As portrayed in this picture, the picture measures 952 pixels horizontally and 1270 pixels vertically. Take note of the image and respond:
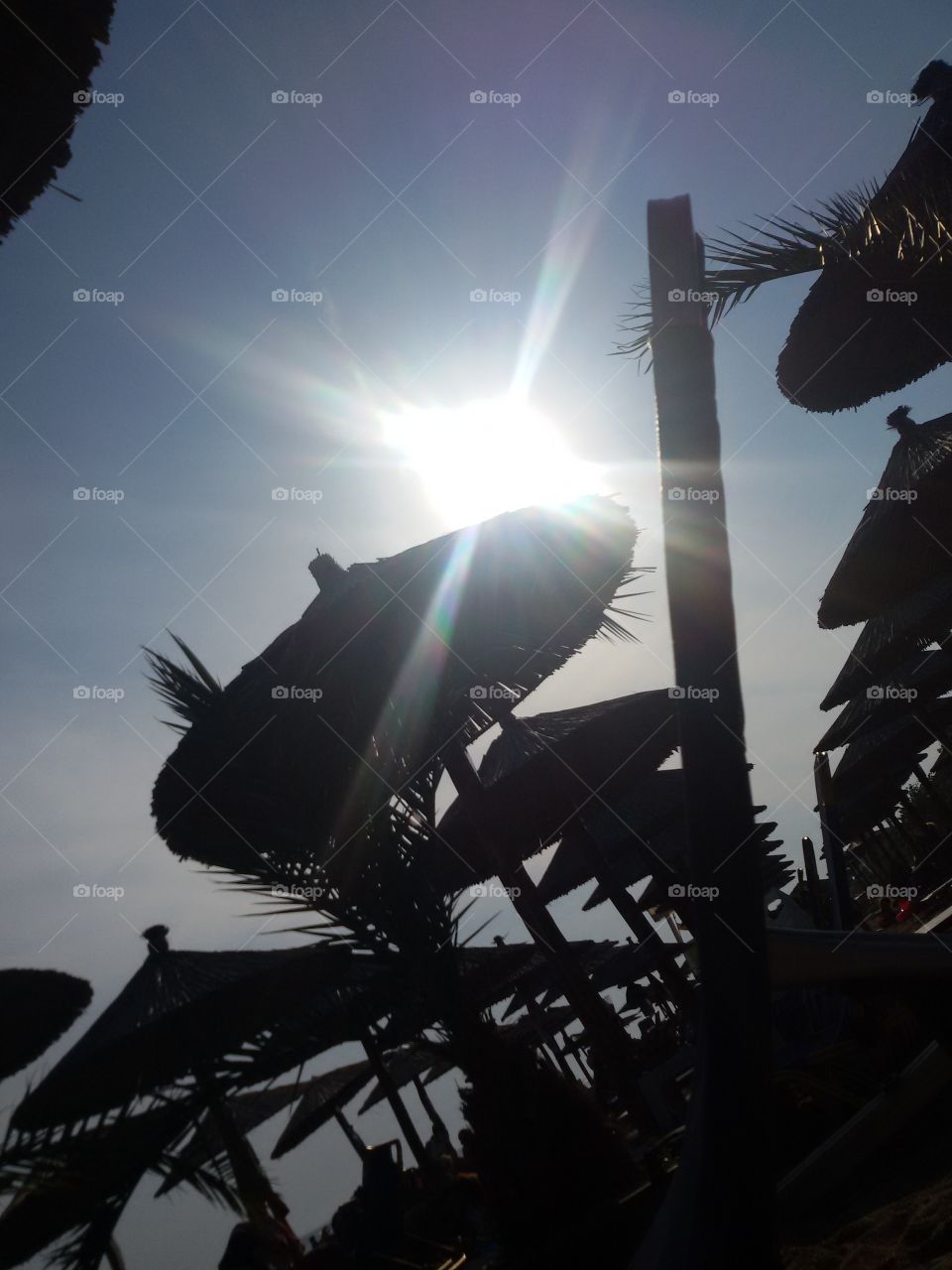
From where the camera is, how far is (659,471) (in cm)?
324

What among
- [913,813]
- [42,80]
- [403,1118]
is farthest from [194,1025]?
[913,813]

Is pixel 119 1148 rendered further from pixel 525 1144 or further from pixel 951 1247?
pixel 951 1247

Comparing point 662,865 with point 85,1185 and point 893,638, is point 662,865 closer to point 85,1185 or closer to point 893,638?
point 893,638

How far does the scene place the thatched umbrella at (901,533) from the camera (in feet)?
28.6

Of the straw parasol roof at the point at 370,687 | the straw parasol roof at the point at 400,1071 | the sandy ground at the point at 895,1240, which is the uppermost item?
the straw parasol roof at the point at 370,687

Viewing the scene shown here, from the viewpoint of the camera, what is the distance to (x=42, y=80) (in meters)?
3.70

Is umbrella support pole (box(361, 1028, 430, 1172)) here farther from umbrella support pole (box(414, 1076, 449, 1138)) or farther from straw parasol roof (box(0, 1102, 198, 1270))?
umbrella support pole (box(414, 1076, 449, 1138))

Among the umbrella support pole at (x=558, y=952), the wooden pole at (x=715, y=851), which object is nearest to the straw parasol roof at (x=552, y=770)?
the umbrella support pole at (x=558, y=952)

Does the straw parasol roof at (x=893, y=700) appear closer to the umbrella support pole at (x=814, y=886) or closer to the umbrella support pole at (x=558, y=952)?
the umbrella support pole at (x=814, y=886)

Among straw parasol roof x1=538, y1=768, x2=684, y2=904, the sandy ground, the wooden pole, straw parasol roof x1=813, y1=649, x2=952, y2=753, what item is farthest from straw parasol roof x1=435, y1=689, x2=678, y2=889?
straw parasol roof x1=813, y1=649, x2=952, y2=753

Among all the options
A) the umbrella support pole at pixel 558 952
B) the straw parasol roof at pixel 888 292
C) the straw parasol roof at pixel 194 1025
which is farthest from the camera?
the umbrella support pole at pixel 558 952

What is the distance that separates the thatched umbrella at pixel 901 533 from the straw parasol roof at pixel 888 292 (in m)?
1.01

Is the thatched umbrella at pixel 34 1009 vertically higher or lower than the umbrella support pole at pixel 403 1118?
higher

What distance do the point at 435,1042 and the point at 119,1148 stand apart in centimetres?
176
